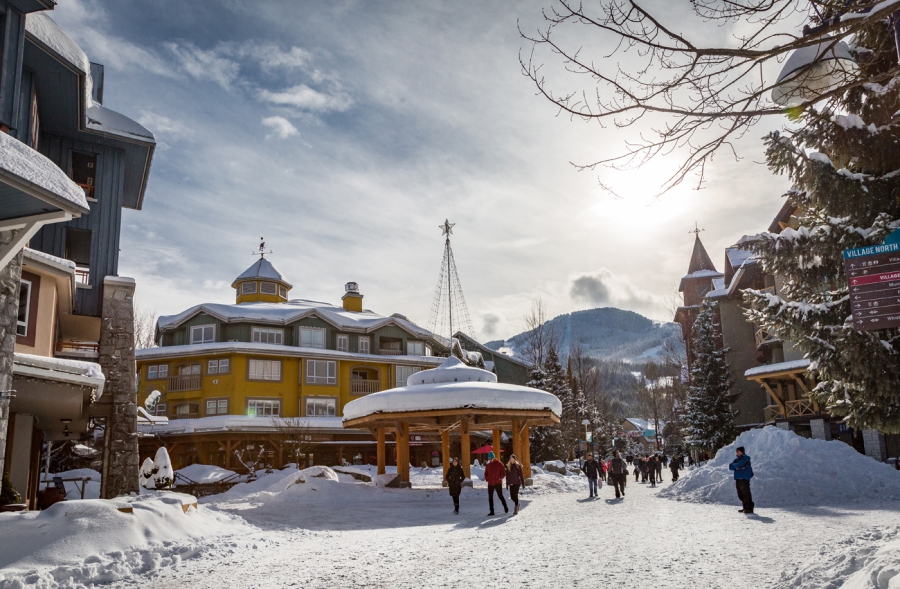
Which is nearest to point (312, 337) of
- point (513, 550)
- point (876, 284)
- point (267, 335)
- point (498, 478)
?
point (267, 335)

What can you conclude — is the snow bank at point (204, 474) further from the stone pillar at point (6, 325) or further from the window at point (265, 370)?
the stone pillar at point (6, 325)

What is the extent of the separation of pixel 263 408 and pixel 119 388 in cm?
2364

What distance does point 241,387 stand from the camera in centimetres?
3962

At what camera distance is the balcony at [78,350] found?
17.8 m

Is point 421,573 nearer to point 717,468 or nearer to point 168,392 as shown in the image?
point 717,468

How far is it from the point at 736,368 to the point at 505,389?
89.1 feet

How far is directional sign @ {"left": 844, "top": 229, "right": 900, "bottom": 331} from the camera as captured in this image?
6238 mm

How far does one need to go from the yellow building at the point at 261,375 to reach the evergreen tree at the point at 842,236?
98.6 ft

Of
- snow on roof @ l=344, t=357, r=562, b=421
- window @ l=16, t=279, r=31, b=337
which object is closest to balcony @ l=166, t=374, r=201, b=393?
snow on roof @ l=344, t=357, r=562, b=421

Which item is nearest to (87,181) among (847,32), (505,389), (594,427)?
(505,389)

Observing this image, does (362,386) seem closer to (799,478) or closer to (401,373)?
(401,373)

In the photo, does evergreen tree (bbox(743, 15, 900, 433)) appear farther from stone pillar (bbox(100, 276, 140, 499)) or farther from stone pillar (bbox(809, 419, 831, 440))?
stone pillar (bbox(809, 419, 831, 440))

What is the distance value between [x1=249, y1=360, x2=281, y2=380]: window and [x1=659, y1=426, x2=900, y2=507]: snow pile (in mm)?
27322

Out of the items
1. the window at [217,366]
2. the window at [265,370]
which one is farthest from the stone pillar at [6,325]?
the window at [265,370]
